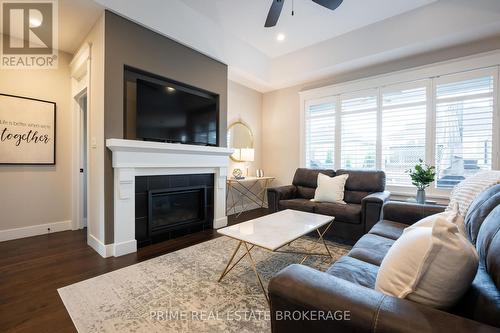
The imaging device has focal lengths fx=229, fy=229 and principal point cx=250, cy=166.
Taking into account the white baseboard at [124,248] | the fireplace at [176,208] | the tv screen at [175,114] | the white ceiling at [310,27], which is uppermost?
the white ceiling at [310,27]

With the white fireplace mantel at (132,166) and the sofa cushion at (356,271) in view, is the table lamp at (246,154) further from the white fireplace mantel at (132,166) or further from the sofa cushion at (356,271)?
the sofa cushion at (356,271)

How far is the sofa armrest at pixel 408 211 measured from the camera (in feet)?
7.12

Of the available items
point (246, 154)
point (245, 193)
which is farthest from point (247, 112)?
point (245, 193)

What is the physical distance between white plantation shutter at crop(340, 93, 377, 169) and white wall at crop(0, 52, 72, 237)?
4490 millimetres

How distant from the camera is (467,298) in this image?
859mm

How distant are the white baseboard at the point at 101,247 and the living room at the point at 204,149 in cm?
2

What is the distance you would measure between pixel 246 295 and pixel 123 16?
3.13m

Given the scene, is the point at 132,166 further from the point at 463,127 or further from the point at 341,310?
the point at 463,127

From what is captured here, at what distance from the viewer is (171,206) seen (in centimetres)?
317

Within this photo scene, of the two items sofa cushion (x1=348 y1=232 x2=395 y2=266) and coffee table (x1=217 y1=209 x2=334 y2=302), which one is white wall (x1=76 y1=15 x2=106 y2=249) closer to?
coffee table (x1=217 y1=209 x2=334 y2=302)

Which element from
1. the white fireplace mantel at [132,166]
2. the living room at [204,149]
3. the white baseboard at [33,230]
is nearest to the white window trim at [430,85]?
the living room at [204,149]

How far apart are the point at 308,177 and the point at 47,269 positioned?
3511 millimetres

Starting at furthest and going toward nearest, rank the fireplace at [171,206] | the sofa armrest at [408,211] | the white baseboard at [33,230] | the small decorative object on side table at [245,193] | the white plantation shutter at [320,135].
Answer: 1. the small decorative object on side table at [245,193]
2. the white plantation shutter at [320,135]
3. the white baseboard at [33,230]
4. the fireplace at [171,206]
5. the sofa armrest at [408,211]

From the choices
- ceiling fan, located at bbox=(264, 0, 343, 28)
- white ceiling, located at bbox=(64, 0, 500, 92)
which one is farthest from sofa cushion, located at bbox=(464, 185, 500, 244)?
white ceiling, located at bbox=(64, 0, 500, 92)
